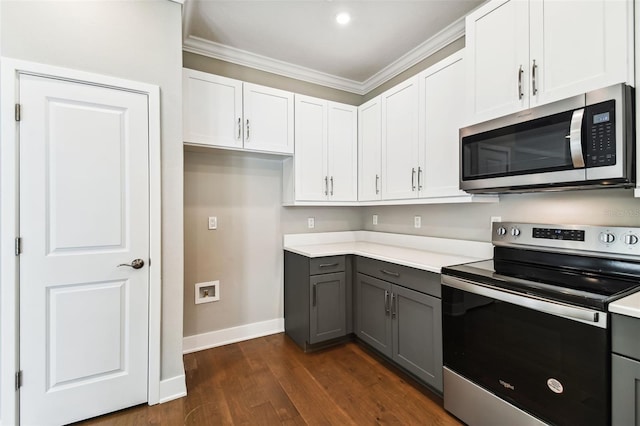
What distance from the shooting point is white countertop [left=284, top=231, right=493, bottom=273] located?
2193mm

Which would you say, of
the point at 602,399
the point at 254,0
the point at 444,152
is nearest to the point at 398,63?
the point at 444,152

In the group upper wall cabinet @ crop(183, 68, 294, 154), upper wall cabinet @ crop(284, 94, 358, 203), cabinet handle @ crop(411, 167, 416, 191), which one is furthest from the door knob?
cabinet handle @ crop(411, 167, 416, 191)

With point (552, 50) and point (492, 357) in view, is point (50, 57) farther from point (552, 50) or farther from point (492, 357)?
point (492, 357)

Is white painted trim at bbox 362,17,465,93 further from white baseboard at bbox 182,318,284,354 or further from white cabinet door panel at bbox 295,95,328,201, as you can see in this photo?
white baseboard at bbox 182,318,284,354

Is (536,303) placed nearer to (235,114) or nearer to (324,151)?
(324,151)

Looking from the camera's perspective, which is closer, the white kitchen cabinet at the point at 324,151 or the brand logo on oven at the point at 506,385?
the brand logo on oven at the point at 506,385

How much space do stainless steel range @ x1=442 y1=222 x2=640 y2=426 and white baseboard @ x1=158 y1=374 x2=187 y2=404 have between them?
1.75 m

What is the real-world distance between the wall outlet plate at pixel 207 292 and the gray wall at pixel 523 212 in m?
1.85

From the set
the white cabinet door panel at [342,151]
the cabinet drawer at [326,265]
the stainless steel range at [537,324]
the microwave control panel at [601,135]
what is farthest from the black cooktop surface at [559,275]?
the white cabinet door panel at [342,151]

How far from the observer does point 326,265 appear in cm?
268

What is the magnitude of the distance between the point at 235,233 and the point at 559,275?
97.9 inches

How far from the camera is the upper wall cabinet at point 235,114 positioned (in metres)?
2.42

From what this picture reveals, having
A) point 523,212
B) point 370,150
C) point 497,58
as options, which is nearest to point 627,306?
point 523,212

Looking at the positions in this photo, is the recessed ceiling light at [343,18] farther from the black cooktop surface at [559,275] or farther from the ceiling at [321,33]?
the black cooktop surface at [559,275]
